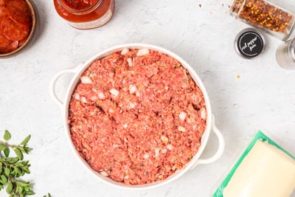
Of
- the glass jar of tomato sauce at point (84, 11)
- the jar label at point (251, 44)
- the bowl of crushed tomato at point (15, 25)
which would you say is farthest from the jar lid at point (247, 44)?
the bowl of crushed tomato at point (15, 25)

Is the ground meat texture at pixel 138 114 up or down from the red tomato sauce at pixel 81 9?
down

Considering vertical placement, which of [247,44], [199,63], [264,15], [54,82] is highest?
[264,15]

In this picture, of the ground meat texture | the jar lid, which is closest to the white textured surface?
the jar lid

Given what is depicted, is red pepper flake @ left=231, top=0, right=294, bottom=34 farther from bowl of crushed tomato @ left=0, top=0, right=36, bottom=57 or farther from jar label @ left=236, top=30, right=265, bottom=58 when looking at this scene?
bowl of crushed tomato @ left=0, top=0, right=36, bottom=57

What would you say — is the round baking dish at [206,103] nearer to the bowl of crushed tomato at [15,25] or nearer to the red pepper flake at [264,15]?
the bowl of crushed tomato at [15,25]

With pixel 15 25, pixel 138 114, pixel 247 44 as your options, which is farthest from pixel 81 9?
pixel 247 44

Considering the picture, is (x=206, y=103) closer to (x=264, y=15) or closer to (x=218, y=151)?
(x=218, y=151)
